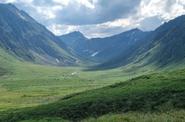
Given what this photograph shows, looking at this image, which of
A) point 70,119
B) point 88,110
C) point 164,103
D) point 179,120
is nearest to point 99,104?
point 88,110

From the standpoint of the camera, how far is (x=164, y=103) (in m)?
72.1

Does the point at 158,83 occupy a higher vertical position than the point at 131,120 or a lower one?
higher

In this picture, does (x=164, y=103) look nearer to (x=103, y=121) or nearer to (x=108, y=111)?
(x=108, y=111)

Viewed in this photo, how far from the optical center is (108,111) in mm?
76375

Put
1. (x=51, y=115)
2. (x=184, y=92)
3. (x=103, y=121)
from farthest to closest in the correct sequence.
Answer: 1. (x=51, y=115)
2. (x=184, y=92)
3. (x=103, y=121)

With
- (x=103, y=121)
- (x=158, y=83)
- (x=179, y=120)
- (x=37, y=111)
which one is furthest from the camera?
(x=158, y=83)

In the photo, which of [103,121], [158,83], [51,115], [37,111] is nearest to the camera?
[103,121]

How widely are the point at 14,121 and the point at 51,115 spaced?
7.76 meters

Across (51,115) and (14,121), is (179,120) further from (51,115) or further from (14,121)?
(14,121)

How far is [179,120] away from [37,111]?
46.7m

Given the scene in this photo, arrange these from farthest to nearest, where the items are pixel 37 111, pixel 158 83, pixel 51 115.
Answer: pixel 158 83, pixel 37 111, pixel 51 115

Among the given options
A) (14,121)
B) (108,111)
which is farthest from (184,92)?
(14,121)

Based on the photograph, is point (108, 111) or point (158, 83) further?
point (158, 83)

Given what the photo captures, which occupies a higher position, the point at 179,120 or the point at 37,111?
the point at 37,111
